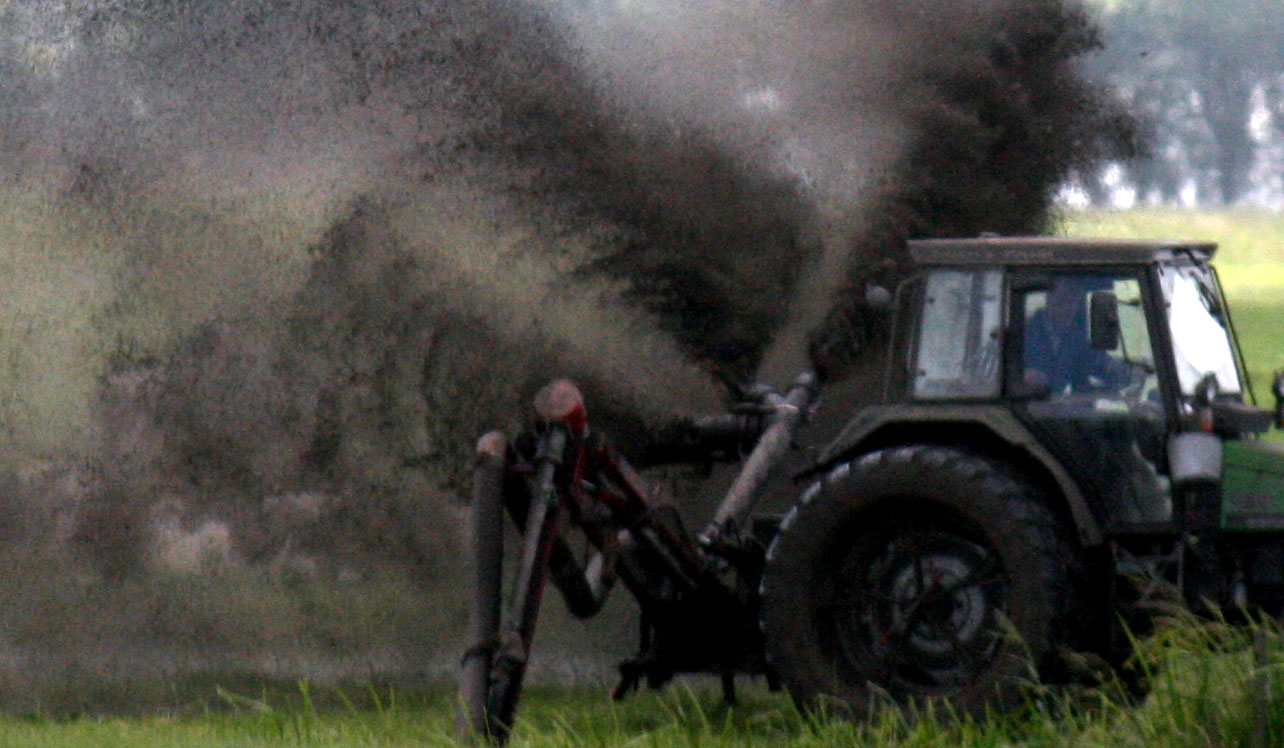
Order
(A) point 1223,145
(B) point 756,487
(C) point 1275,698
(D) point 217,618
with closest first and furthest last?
(C) point 1275,698 < (B) point 756,487 < (D) point 217,618 < (A) point 1223,145

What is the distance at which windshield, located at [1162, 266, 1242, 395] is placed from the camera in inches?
344

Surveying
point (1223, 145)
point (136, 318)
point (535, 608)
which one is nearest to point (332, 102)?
point (136, 318)

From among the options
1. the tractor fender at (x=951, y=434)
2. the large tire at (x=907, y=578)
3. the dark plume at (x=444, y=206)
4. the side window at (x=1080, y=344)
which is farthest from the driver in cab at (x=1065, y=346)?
the dark plume at (x=444, y=206)

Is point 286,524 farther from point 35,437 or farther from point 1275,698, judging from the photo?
point 1275,698

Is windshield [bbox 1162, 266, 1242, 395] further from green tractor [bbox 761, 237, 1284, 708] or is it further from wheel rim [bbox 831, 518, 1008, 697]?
wheel rim [bbox 831, 518, 1008, 697]

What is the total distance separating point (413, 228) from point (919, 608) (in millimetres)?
4457

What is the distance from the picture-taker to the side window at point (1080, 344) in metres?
8.72

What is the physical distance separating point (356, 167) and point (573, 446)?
387 cm

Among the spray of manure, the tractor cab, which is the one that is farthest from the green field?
the spray of manure

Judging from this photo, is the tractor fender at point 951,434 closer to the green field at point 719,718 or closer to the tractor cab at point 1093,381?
the tractor cab at point 1093,381

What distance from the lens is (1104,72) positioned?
12.9 meters

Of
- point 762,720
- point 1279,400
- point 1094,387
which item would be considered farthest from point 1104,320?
point 762,720

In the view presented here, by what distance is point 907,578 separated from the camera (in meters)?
8.86

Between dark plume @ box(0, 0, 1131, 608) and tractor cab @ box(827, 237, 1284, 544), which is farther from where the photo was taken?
dark plume @ box(0, 0, 1131, 608)
